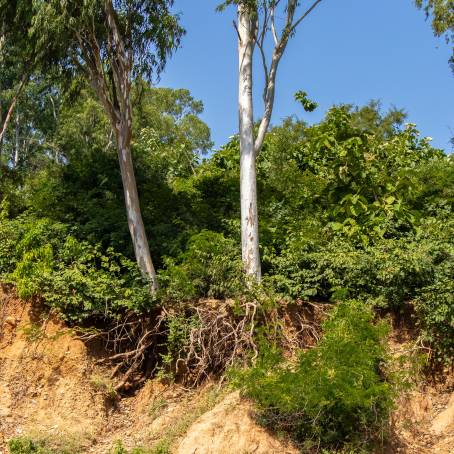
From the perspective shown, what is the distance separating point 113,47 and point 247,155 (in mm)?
3302

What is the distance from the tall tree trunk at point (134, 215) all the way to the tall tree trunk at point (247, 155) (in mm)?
1674

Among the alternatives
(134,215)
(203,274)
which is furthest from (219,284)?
(134,215)

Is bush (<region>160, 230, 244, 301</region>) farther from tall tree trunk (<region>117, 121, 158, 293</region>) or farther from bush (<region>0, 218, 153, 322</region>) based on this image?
bush (<region>0, 218, 153, 322</region>)

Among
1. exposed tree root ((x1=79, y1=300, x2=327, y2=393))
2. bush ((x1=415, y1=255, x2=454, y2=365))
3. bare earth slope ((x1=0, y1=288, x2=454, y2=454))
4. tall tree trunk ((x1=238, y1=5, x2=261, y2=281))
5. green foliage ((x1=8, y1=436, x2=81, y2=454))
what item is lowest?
green foliage ((x1=8, y1=436, x2=81, y2=454))

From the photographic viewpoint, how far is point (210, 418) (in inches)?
374

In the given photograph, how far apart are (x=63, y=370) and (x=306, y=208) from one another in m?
6.06

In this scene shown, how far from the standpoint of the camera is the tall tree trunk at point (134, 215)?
12.0 meters

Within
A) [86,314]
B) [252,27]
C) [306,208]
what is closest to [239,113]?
[252,27]

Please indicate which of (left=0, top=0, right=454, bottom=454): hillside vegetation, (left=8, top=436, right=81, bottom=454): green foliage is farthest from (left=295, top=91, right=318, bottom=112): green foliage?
(left=8, top=436, right=81, bottom=454): green foliage

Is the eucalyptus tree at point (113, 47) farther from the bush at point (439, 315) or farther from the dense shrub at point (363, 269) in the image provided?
the bush at point (439, 315)

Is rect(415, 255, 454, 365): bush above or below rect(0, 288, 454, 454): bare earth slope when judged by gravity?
above

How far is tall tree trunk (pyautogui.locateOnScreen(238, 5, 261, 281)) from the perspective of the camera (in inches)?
474

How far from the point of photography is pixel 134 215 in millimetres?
12312

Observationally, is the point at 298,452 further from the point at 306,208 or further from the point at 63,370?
the point at 306,208
